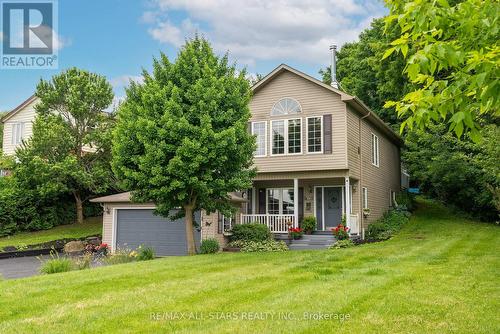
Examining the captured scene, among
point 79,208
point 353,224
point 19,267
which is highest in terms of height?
point 79,208

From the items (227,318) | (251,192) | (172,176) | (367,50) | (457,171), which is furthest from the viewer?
(367,50)

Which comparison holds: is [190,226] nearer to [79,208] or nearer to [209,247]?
[209,247]

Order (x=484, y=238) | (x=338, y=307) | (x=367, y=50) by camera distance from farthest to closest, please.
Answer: (x=367, y=50) < (x=484, y=238) < (x=338, y=307)

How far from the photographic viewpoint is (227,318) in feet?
19.0

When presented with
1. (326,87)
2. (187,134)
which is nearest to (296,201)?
(326,87)

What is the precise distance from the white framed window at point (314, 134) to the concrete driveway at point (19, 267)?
10.7 meters

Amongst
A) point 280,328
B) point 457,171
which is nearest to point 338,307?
point 280,328

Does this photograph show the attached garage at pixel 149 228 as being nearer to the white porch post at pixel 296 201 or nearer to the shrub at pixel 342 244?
the white porch post at pixel 296 201

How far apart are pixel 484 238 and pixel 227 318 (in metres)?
13.9

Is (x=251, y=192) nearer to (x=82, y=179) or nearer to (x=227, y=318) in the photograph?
(x=82, y=179)

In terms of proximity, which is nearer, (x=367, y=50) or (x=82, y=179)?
(x=82, y=179)

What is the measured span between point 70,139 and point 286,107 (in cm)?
1275

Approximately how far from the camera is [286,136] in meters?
18.7

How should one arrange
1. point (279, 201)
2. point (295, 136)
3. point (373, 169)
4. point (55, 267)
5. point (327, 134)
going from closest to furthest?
point (55, 267), point (327, 134), point (295, 136), point (279, 201), point (373, 169)
